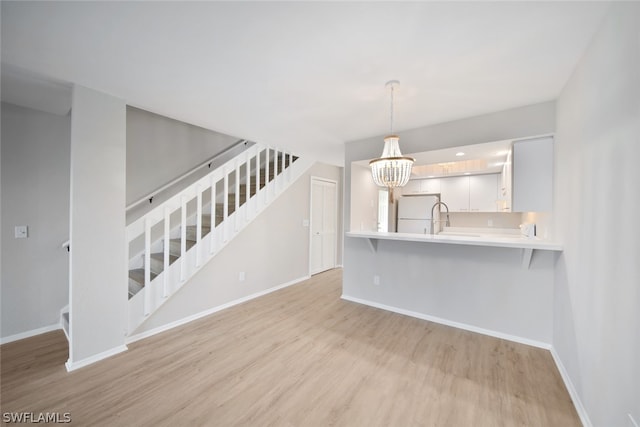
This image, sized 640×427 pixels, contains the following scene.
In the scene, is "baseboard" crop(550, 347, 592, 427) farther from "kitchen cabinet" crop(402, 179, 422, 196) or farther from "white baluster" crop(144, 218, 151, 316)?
"white baluster" crop(144, 218, 151, 316)

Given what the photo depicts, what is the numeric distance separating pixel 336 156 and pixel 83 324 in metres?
4.04

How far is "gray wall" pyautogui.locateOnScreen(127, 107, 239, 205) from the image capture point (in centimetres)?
335

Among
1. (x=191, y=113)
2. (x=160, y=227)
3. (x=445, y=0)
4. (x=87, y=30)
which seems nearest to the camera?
A: (x=445, y=0)

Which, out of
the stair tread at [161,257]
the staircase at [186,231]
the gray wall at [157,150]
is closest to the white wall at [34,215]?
the gray wall at [157,150]

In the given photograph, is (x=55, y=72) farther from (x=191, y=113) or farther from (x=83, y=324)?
(x=83, y=324)

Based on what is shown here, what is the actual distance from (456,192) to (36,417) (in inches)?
222

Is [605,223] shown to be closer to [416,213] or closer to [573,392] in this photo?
[573,392]

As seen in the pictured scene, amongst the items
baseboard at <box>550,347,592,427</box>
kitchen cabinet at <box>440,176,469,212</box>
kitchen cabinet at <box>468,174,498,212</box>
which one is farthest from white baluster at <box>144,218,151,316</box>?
kitchen cabinet at <box>468,174,498,212</box>

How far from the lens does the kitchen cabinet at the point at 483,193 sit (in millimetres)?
4285

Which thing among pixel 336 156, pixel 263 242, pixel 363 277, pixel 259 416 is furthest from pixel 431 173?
pixel 259 416

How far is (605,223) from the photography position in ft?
4.59

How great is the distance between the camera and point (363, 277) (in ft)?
12.1

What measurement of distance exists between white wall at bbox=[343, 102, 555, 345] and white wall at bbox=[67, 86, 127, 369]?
9.34 feet

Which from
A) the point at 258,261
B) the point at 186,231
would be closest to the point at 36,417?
the point at 186,231
